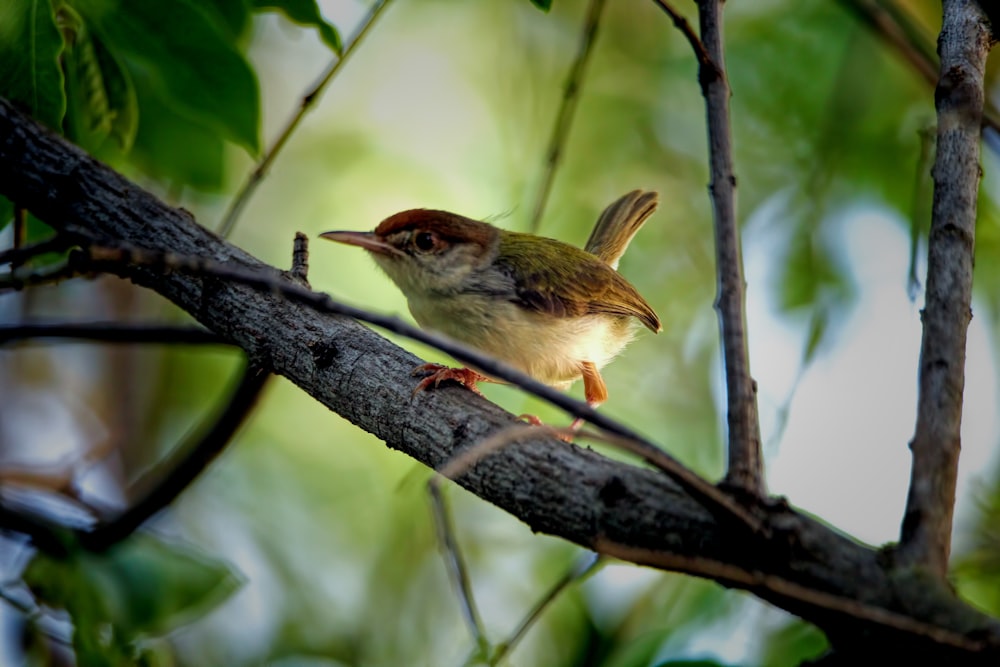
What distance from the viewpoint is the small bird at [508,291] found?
3.85 metres

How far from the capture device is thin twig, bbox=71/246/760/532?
1.52m

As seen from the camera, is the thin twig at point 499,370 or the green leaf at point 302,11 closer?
the thin twig at point 499,370

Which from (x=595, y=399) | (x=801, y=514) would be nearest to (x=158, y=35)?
(x=801, y=514)

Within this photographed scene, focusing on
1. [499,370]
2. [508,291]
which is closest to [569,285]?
[508,291]

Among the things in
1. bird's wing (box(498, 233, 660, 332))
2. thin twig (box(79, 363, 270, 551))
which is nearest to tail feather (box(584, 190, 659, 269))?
bird's wing (box(498, 233, 660, 332))

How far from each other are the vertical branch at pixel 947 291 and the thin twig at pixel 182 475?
6.43 ft

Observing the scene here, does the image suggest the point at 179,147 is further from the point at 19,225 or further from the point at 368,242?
the point at 368,242

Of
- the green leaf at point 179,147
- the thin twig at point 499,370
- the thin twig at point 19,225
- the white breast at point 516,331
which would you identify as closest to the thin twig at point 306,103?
the green leaf at point 179,147

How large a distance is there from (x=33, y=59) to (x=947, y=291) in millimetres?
2302

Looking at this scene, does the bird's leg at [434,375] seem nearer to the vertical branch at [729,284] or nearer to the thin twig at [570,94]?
the vertical branch at [729,284]

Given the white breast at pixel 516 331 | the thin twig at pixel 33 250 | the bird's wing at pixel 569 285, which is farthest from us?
the bird's wing at pixel 569 285

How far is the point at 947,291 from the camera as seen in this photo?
1908 mm

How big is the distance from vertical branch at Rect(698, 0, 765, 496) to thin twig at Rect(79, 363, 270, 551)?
5.20ft

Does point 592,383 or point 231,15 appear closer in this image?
point 231,15
